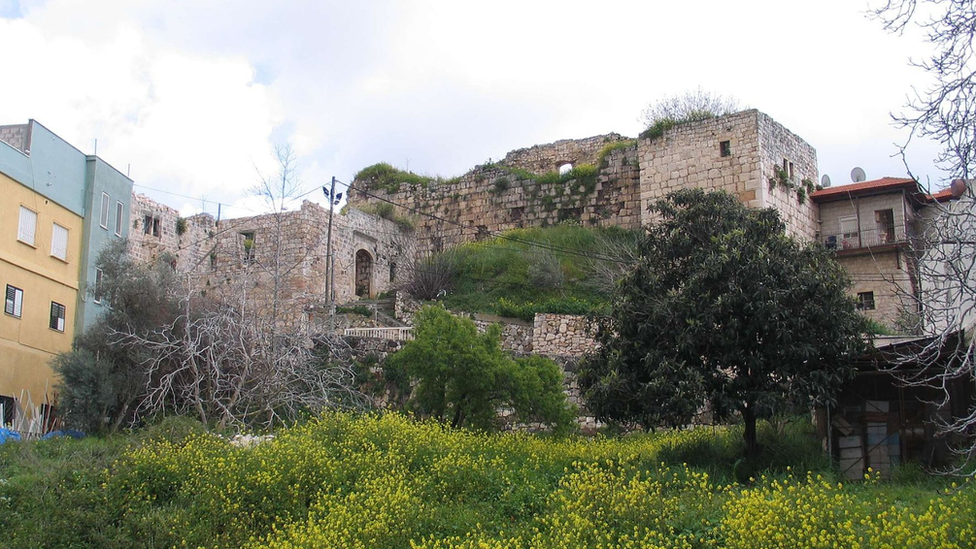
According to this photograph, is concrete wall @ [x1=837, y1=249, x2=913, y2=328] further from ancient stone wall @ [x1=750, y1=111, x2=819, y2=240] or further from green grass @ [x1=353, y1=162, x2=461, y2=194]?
green grass @ [x1=353, y1=162, x2=461, y2=194]

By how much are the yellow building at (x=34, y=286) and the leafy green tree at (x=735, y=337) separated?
11485 mm

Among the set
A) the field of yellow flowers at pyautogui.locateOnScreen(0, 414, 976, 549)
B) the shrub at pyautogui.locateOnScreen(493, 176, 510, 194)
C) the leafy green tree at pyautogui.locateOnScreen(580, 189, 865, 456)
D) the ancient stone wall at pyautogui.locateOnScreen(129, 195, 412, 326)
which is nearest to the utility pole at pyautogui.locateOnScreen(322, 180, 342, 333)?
the ancient stone wall at pyautogui.locateOnScreen(129, 195, 412, 326)

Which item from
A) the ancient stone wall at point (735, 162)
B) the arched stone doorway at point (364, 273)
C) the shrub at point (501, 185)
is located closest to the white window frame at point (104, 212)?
the arched stone doorway at point (364, 273)

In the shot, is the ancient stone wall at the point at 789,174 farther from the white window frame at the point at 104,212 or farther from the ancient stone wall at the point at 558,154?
the white window frame at the point at 104,212

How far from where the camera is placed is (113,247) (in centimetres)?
2180

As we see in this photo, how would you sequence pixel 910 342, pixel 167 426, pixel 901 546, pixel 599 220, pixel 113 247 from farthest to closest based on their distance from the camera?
1. pixel 599 220
2. pixel 113 247
3. pixel 167 426
4. pixel 910 342
5. pixel 901 546

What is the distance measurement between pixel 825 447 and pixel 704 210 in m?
4.24

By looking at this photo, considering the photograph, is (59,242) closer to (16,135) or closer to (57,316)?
(57,316)

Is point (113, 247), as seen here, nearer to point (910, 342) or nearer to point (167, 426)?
point (167, 426)

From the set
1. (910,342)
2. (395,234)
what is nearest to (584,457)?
(910,342)

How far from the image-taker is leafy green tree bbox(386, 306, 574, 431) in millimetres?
17766

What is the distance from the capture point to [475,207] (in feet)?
109

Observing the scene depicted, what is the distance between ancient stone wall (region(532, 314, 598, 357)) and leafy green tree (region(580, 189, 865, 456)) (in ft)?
24.2

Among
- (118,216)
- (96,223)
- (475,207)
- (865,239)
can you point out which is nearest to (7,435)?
(96,223)
